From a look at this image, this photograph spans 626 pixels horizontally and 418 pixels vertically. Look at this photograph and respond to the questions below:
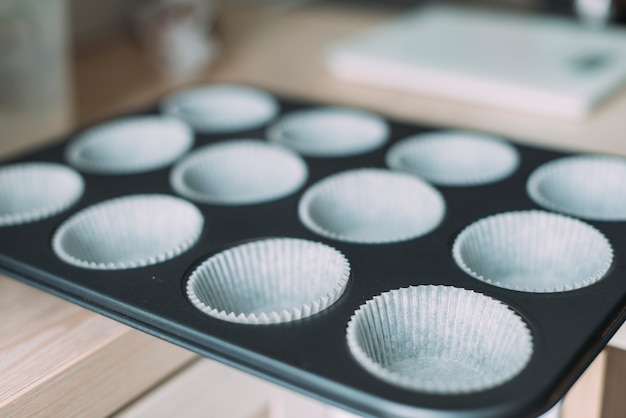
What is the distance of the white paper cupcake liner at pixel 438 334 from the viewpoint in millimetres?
588

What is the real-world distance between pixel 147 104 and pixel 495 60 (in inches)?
18.5

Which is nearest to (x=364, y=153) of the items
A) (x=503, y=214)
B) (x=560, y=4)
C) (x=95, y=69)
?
(x=503, y=214)

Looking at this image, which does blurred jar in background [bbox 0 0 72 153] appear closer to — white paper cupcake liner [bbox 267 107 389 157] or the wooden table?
the wooden table

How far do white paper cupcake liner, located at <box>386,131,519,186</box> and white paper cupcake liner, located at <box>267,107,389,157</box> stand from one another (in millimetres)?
62

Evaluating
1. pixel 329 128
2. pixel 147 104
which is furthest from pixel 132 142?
pixel 329 128

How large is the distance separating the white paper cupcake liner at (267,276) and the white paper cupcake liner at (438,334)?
0.07 metres

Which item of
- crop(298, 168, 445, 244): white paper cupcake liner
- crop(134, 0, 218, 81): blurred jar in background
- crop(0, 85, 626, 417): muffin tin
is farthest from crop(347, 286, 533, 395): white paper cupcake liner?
crop(134, 0, 218, 81): blurred jar in background

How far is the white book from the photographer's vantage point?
3.38 feet

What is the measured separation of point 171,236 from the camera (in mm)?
785

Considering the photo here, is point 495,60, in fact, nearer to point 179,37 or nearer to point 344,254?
point 179,37

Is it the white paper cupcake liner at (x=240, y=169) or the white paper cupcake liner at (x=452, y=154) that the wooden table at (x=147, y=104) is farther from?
the white paper cupcake liner at (x=240, y=169)

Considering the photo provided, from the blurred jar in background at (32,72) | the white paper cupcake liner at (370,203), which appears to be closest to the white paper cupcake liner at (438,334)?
the white paper cupcake liner at (370,203)

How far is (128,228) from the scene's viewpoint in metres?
0.79

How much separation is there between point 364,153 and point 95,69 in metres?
0.55
